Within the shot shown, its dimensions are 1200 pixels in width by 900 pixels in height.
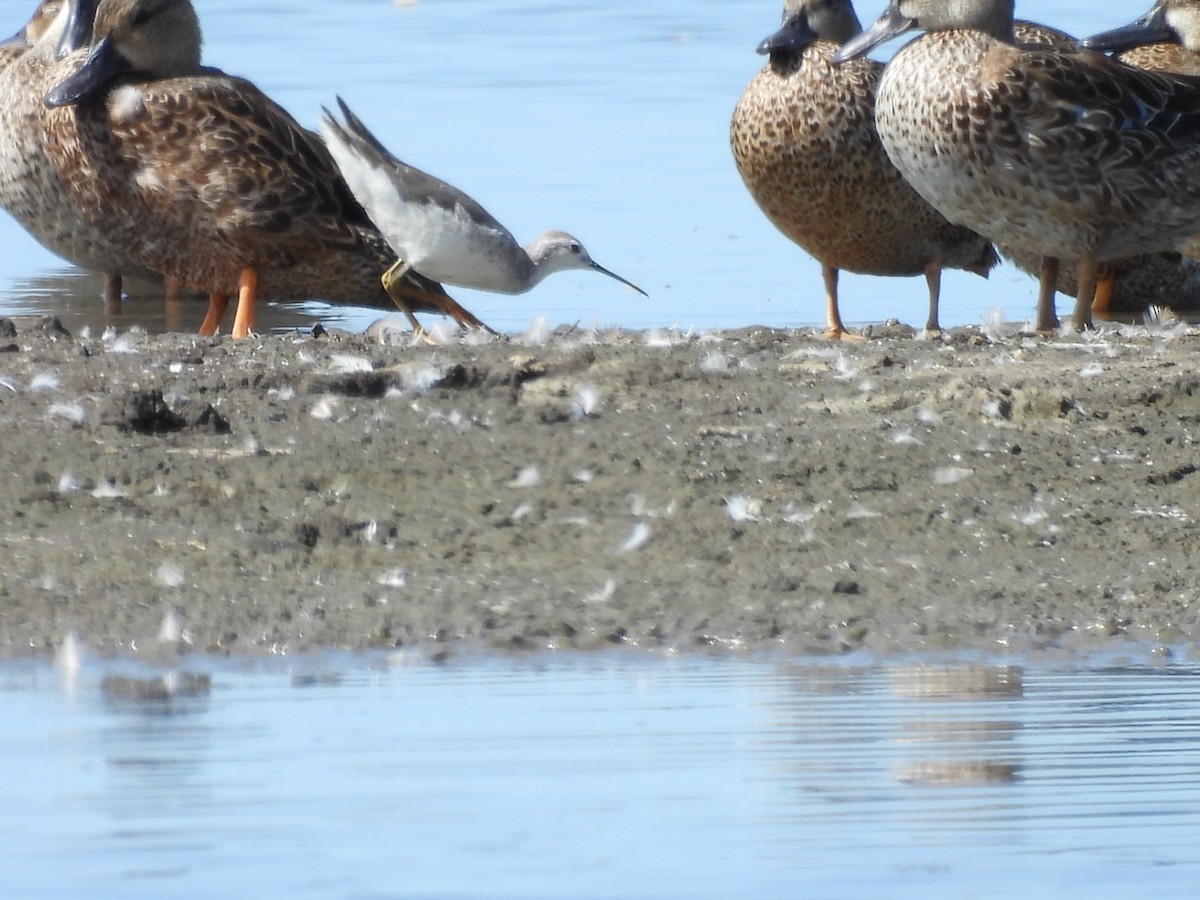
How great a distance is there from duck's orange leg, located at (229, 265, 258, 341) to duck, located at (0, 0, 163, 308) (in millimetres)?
574

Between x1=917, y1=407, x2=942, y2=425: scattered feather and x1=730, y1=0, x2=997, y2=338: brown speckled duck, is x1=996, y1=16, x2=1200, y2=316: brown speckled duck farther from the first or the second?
x1=917, y1=407, x2=942, y2=425: scattered feather

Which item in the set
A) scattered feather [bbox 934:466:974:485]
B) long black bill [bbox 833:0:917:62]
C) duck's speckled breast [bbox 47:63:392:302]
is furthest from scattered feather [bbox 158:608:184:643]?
long black bill [bbox 833:0:917:62]

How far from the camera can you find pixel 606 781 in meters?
4.27

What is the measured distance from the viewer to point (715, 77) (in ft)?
57.1

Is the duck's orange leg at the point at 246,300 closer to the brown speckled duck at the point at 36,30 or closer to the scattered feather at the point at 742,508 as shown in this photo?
the brown speckled duck at the point at 36,30

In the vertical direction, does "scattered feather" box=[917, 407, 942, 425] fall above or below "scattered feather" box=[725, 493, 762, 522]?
above

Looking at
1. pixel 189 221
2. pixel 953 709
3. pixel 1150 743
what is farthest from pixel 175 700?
pixel 189 221

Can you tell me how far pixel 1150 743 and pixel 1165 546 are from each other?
4.57ft

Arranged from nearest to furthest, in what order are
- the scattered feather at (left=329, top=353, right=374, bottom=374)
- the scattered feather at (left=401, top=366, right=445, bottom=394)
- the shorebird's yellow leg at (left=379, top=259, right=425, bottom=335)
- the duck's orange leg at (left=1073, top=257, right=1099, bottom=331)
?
the scattered feather at (left=401, top=366, right=445, bottom=394) → the scattered feather at (left=329, top=353, right=374, bottom=374) → the duck's orange leg at (left=1073, top=257, right=1099, bottom=331) → the shorebird's yellow leg at (left=379, top=259, right=425, bottom=335)

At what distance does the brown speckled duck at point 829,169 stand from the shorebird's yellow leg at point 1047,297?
472 millimetres

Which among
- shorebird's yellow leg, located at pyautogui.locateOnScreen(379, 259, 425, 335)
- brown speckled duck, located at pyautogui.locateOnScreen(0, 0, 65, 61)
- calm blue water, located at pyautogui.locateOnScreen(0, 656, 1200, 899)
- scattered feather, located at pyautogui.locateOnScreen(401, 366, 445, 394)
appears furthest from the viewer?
brown speckled duck, located at pyautogui.locateOnScreen(0, 0, 65, 61)

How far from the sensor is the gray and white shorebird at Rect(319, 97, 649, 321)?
27.7 ft

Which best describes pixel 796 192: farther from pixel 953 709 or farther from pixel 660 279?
pixel 953 709

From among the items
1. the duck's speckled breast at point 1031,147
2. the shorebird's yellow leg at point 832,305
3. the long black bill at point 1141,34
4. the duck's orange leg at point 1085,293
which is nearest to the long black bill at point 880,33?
the duck's speckled breast at point 1031,147
